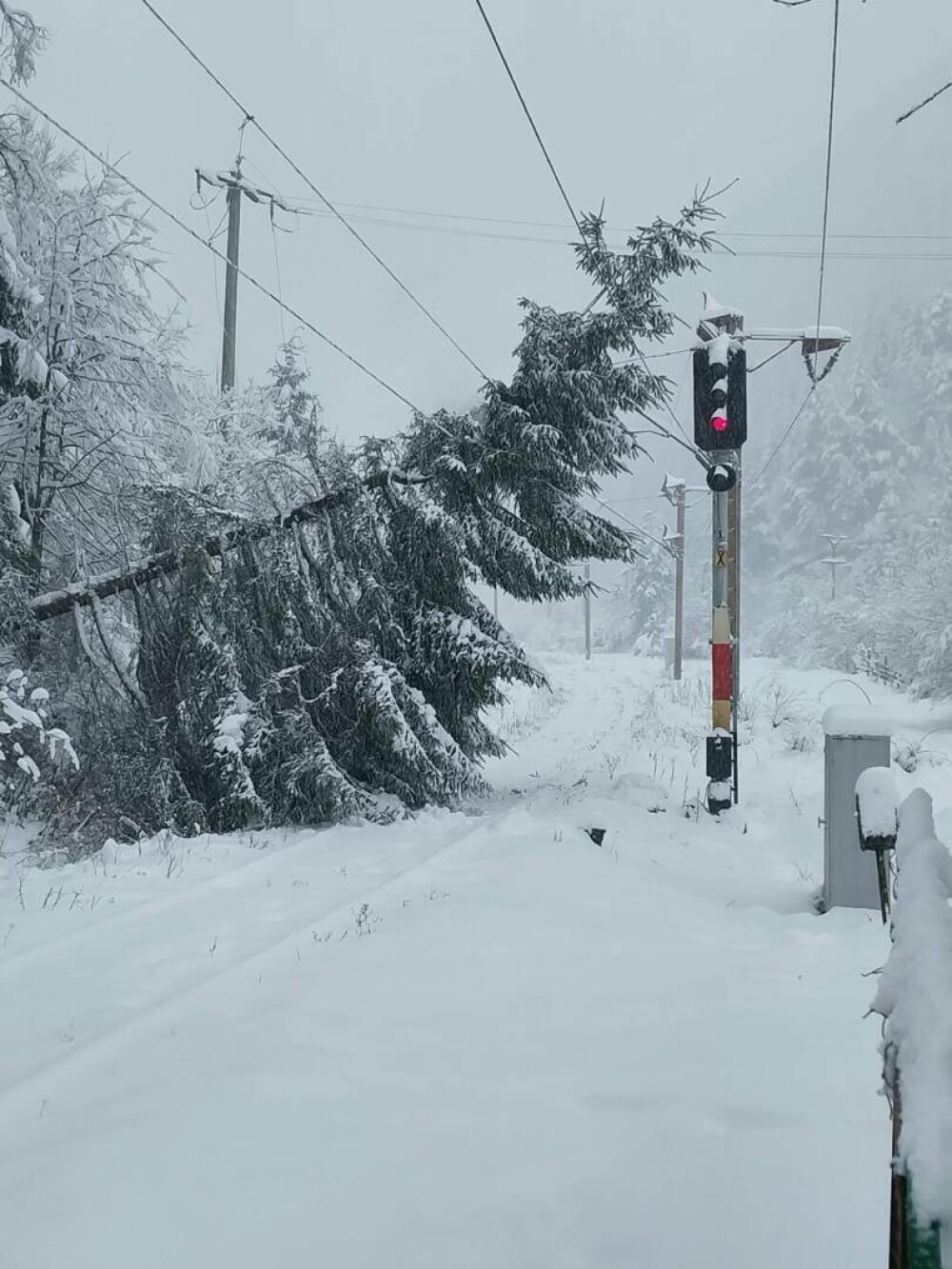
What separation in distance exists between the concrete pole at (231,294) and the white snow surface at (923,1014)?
57.8 feet

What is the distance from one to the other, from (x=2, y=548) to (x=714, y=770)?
24.0 ft

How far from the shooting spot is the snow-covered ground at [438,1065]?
249cm

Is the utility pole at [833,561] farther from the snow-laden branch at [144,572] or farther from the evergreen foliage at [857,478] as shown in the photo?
the snow-laden branch at [144,572]

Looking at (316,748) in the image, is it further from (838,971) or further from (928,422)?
(928,422)

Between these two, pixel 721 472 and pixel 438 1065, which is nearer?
pixel 438 1065

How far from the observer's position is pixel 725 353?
342 inches

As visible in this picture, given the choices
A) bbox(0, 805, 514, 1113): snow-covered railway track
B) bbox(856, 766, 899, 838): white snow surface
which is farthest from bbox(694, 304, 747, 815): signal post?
bbox(856, 766, 899, 838): white snow surface

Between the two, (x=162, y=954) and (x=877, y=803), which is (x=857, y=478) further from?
(x=877, y=803)

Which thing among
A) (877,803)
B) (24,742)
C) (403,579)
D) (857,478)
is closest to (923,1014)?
(877,803)

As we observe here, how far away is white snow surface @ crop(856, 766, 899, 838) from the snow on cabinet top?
2.81m

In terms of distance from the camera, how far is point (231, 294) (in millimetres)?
17969

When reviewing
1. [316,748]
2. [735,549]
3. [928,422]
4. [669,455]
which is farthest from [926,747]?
[669,455]

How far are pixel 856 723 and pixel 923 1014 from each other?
16.9 ft

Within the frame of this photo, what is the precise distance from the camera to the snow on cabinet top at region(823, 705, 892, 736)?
19.2 feet
